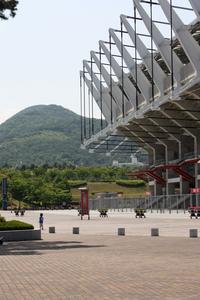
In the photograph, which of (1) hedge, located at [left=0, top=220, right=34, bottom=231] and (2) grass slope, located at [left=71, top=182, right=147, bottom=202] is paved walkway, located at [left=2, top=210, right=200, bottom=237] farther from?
(2) grass slope, located at [left=71, top=182, right=147, bottom=202]

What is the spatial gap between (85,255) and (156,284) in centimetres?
786

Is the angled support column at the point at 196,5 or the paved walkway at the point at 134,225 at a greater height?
the angled support column at the point at 196,5

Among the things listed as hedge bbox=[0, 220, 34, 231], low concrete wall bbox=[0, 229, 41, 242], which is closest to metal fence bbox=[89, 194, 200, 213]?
hedge bbox=[0, 220, 34, 231]

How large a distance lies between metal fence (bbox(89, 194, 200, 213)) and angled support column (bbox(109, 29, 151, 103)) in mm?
14985

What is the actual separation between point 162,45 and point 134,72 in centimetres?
1402

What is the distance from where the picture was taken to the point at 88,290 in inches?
434

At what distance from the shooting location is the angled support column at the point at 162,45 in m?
68.1

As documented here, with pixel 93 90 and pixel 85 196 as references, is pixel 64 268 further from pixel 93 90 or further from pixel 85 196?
pixel 93 90

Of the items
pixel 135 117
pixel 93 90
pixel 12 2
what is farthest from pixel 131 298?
pixel 93 90

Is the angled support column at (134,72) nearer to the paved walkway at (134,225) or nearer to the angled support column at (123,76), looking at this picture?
the angled support column at (123,76)

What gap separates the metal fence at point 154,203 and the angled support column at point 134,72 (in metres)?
15.0

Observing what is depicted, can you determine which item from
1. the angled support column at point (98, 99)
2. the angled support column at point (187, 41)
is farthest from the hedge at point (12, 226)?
the angled support column at point (98, 99)

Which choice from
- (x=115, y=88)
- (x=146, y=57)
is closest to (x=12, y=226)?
(x=146, y=57)

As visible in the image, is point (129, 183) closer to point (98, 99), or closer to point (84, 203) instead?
point (98, 99)
